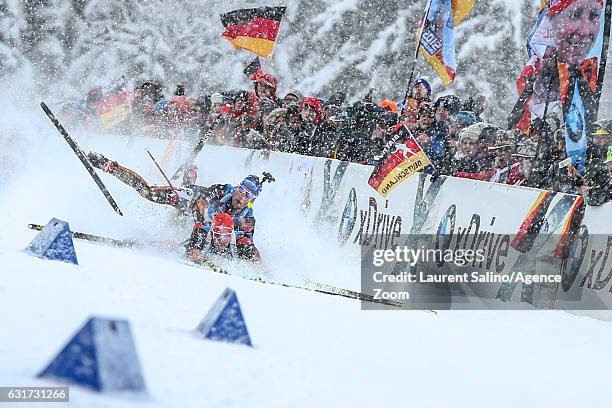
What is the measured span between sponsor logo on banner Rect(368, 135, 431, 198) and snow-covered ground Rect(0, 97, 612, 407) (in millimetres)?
1790

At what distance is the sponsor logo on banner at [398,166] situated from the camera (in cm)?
829

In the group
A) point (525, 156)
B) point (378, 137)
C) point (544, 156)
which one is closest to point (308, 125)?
point (378, 137)

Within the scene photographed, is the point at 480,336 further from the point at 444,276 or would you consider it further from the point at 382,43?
the point at 382,43

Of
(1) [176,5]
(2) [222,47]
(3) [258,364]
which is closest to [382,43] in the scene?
(2) [222,47]

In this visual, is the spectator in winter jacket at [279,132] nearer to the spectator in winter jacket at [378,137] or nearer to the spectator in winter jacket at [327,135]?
the spectator in winter jacket at [327,135]

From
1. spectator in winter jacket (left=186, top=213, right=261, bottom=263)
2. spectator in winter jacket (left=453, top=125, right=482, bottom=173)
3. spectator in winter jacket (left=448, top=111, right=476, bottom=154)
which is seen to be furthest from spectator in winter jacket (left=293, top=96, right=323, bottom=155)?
spectator in winter jacket (left=453, top=125, right=482, bottom=173)

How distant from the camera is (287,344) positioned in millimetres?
3975

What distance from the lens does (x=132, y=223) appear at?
32.3ft

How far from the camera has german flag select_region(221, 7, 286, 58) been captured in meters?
10.9

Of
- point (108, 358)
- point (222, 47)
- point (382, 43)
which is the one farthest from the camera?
point (222, 47)

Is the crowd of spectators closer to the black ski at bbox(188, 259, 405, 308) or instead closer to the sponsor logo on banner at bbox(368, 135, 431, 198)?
the sponsor logo on banner at bbox(368, 135, 431, 198)

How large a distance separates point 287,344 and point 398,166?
4.73 metres

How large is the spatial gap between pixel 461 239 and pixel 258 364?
480 centimetres

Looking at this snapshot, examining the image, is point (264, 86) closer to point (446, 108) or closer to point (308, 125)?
point (308, 125)
